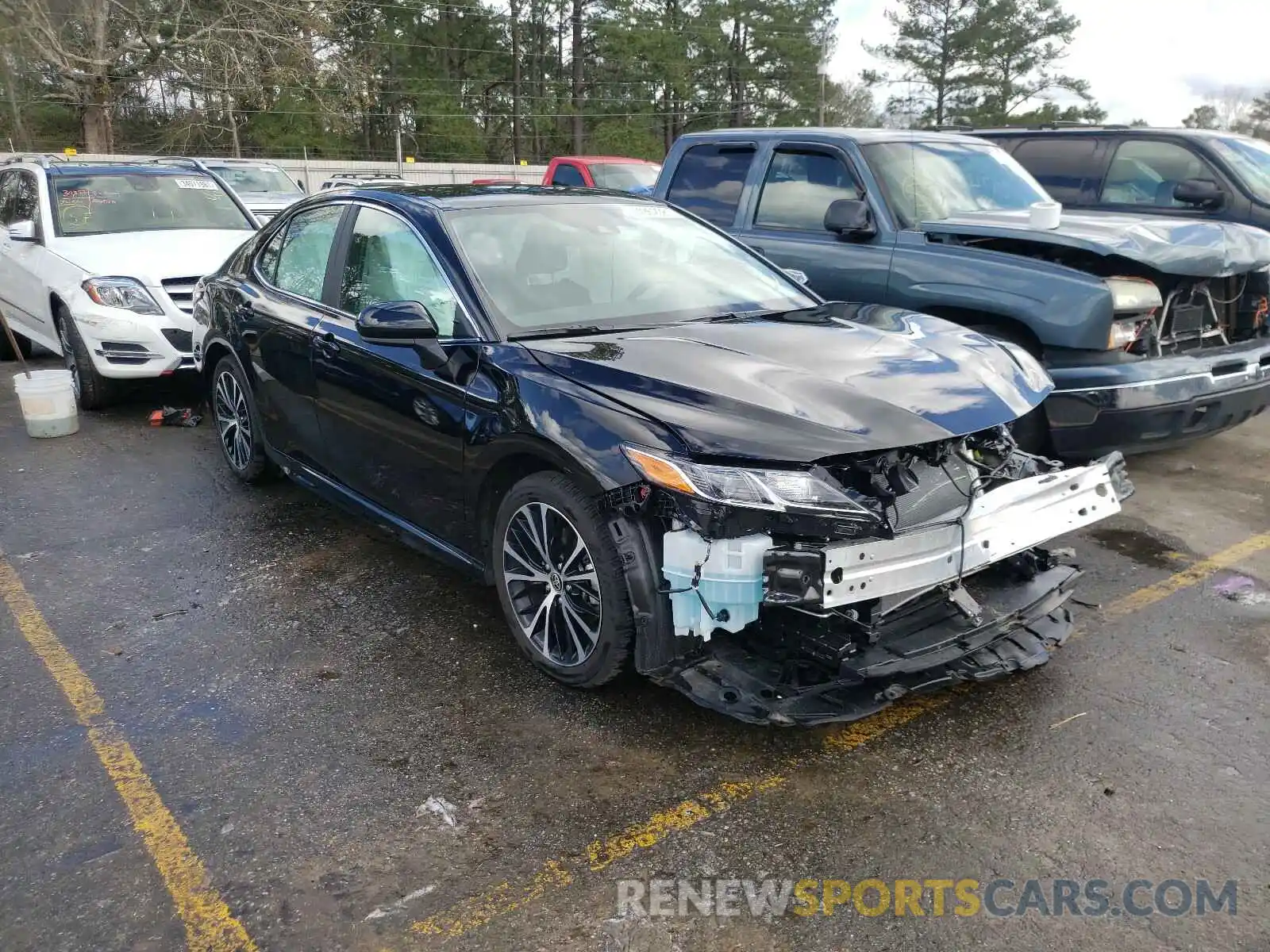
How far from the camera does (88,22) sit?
89.6 ft

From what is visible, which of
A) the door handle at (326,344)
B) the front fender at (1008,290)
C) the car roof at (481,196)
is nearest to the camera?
the car roof at (481,196)

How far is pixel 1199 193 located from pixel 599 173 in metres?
8.78

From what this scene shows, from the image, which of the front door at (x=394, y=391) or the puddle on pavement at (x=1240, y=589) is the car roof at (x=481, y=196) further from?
the puddle on pavement at (x=1240, y=589)

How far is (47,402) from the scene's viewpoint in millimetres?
6609

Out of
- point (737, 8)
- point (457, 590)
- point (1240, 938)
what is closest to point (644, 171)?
point (457, 590)

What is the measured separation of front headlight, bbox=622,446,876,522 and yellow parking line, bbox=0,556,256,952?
1598mm

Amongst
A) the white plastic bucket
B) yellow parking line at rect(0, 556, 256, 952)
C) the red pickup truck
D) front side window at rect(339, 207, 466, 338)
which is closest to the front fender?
front side window at rect(339, 207, 466, 338)

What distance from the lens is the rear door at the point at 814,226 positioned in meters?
5.82

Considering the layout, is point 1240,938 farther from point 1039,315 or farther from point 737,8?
point 737,8

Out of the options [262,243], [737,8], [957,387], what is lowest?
[957,387]

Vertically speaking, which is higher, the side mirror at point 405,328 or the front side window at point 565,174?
the front side window at point 565,174

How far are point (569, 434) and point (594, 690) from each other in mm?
956

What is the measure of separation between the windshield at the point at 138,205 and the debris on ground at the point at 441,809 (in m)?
6.73

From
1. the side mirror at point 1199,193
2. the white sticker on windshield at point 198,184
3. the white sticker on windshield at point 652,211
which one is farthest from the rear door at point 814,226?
the white sticker on windshield at point 198,184
